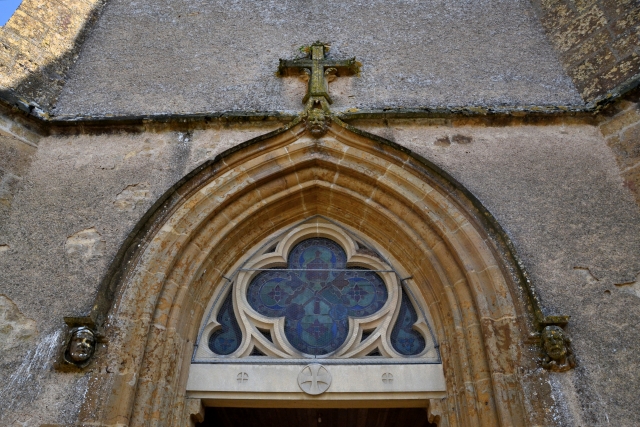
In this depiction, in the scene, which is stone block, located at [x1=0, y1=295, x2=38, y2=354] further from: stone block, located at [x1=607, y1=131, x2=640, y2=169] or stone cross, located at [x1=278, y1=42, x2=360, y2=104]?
stone block, located at [x1=607, y1=131, x2=640, y2=169]

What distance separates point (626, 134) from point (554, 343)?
2.12 m

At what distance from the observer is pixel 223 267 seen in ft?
15.2

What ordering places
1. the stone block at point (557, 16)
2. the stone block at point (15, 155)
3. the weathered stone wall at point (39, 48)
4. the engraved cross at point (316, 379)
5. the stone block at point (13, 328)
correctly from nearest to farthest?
the stone block at point (13, 328) < the engraved cross at point (316, 379) < the stone block at point (15, 155) < the weathered stone wall at point (39, 48) < the stone block at point (557, 16)

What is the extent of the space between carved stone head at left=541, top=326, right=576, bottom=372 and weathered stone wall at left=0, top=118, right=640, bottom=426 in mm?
61

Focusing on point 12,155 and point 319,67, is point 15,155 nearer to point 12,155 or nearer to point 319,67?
point 12,155

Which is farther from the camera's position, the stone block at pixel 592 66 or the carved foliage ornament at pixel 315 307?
the stone block at pixel 592 66

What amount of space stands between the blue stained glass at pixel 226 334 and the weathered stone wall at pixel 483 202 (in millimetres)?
951

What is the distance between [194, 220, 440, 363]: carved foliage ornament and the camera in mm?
4297

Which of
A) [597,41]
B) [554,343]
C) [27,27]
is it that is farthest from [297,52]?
[554,343]

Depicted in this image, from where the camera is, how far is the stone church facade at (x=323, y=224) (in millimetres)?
3658

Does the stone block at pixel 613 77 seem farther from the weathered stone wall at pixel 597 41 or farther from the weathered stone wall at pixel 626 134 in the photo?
the weathered stone wall at pixel 626 134

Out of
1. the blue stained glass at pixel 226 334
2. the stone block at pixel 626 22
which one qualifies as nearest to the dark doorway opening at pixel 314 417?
the blue stained glass at pixel 226 334

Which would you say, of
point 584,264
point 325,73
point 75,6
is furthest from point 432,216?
point 75,6

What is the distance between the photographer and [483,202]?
4.35 m
